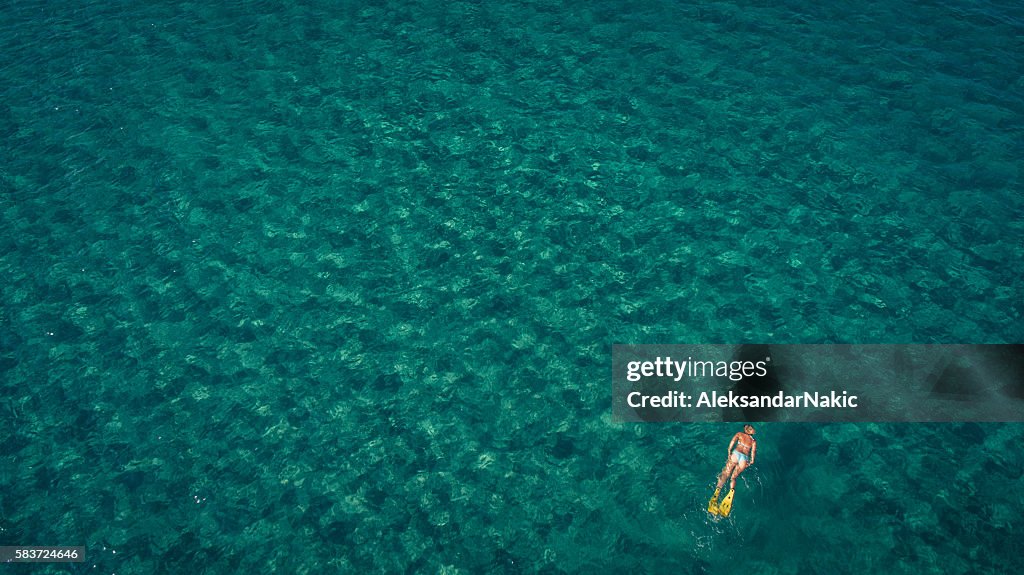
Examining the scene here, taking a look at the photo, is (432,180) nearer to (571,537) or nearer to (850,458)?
Result: (571,537)

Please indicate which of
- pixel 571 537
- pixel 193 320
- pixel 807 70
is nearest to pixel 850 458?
pixel 571 537

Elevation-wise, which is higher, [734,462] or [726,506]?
[734,462]

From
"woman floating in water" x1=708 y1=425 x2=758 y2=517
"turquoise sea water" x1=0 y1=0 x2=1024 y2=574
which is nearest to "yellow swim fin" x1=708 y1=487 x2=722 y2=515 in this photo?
"woman floating in water" x1=708 y1=425 x2=758 y2=517

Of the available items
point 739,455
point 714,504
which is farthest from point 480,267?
point 714,504


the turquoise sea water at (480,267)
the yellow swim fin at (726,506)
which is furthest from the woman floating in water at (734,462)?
the turquoise sea water at (480,267)

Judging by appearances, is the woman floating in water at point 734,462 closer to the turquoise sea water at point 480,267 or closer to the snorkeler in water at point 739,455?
the snorkeler in water at point 739,455

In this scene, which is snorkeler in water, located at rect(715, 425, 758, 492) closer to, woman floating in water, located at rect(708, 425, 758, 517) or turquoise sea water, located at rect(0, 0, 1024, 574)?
woman floating in water, located at rect(708, 425, 758, 517)

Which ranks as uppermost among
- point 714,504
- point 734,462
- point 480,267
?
point 480,267

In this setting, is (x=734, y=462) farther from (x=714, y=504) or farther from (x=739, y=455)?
(x=714, y=504)
